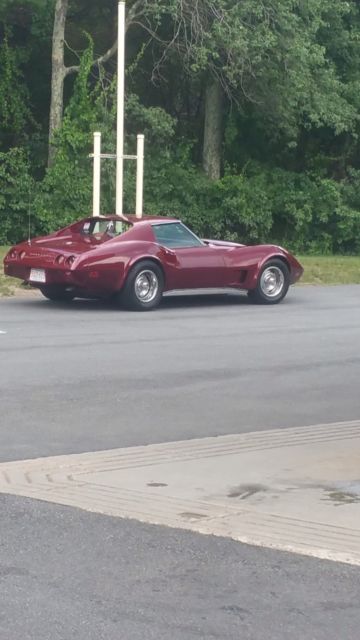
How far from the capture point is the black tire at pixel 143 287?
18.2 m

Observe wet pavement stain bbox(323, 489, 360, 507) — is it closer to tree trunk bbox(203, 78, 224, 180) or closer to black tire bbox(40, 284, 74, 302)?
black tire bbox(40, 284, 74, 302)

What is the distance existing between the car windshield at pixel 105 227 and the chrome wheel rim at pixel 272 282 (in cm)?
237

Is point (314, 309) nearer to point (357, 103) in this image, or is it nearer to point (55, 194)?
point (55, 194)

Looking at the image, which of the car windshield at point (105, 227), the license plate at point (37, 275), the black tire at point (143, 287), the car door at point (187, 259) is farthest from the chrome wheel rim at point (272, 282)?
the license plate at point (37, 275)

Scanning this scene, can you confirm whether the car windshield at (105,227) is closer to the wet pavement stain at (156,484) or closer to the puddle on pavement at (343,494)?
the wet pavement stain at (156,484)

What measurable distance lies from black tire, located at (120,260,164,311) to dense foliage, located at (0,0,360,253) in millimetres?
13614

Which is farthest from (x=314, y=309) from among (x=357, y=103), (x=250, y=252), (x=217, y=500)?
(x=357, y=103)

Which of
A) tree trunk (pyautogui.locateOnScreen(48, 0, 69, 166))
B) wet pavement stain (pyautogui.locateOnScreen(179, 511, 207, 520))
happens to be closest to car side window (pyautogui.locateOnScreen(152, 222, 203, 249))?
wet pavement stain (pyautogui.locateOnScreen(179, 511, 207, 520))

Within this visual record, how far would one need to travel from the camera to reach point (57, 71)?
3366cm

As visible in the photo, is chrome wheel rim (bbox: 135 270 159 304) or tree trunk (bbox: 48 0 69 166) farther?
tree trunk (bbox: 48 0 69 166)

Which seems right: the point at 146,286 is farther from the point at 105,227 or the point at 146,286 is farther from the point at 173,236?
the point at 105,227

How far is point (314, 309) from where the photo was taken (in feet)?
63.6

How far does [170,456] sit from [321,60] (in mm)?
25232

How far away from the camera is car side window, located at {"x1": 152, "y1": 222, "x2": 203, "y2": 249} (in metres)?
18.9
